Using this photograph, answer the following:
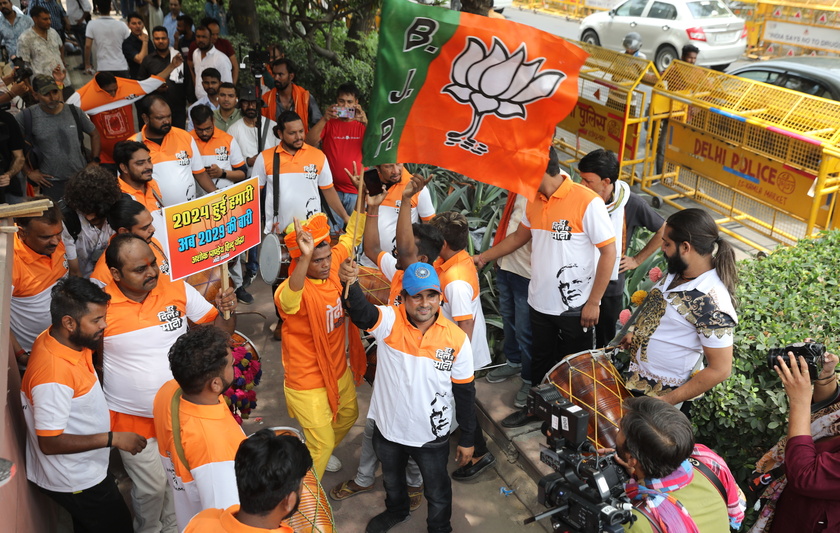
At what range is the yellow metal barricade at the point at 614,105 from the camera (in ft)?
32.9

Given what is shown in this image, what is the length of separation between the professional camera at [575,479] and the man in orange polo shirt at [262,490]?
1035mm

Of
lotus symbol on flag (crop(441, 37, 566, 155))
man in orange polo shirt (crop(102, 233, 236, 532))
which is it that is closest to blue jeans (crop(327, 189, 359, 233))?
man in orange polo shirt (crop(102, 233, 236, 532))

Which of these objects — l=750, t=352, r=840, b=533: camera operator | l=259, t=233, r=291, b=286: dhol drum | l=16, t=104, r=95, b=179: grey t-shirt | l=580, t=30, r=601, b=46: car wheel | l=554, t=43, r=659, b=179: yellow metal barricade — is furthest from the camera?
l=580, t=30, r=601, b=46: car wheel

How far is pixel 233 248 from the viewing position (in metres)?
4.67

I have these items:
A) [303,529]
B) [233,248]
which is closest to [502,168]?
[233,248]

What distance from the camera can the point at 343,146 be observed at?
7.41 m

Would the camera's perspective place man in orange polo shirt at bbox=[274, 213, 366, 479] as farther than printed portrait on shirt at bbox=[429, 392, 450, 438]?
Yes

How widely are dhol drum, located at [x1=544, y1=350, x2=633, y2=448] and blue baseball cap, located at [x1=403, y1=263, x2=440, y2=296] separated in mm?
1172

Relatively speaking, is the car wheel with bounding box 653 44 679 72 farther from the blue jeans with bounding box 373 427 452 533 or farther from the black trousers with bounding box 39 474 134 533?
the black trousers with bounding box 39 474 134 533

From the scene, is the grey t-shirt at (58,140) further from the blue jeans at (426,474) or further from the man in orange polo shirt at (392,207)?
the blue jeans at (426,474)

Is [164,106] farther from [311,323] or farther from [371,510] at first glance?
[371,510]

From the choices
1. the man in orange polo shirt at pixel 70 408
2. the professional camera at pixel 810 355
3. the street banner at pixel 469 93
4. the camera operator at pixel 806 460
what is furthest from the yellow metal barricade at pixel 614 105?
the man in orange polo shirt at pixel 70 408

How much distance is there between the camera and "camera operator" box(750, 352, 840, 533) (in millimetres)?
3189

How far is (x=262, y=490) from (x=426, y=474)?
68.5 inches
